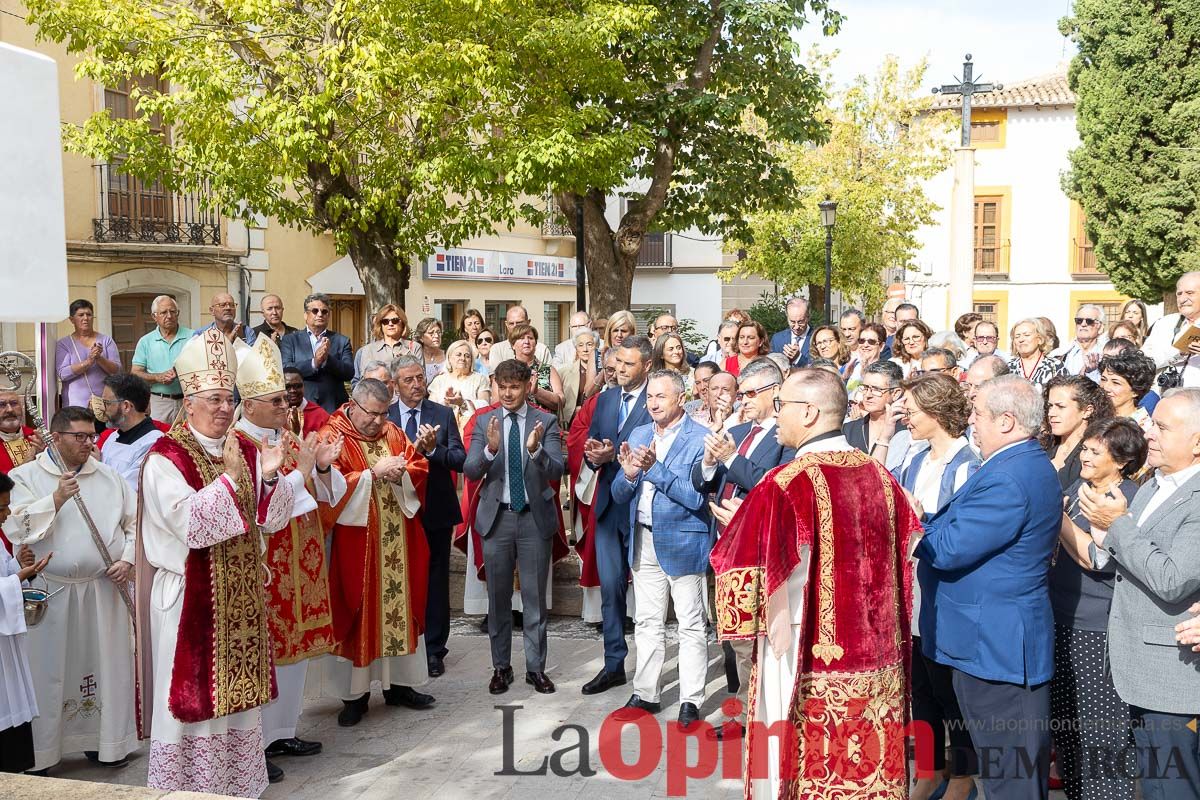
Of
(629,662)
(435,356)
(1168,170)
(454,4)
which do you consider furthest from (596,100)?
(1168,170)

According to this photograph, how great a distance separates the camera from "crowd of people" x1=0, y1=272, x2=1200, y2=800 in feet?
13.1

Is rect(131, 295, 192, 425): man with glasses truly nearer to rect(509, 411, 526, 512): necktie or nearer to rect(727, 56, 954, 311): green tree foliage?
rect(509, 411, 526, 512): necktie

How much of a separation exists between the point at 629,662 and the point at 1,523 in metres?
3.81

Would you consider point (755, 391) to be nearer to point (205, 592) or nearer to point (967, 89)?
point (205, 592)

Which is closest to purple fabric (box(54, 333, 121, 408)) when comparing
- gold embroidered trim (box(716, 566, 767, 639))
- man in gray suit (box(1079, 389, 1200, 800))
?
Result: gold embroidered trim (box(716, 566, 767, 639))

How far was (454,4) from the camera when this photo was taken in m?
10.7

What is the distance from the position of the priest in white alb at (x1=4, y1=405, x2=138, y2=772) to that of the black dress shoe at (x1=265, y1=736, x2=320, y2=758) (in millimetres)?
706

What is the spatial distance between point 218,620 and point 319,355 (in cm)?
421

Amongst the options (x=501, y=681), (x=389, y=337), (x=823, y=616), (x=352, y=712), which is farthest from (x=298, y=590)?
(x=389, y=337)

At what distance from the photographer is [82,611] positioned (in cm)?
539

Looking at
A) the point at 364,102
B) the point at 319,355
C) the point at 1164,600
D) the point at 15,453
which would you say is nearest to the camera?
the point at 1164,600

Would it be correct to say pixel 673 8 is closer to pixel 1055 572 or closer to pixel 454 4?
pixel 454 4

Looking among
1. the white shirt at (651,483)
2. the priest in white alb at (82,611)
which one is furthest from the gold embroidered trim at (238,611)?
the white shirt at (651,483)

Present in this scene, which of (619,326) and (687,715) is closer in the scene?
(687,715)
